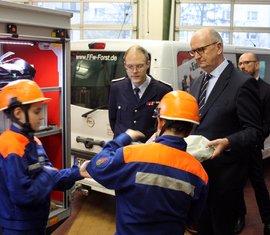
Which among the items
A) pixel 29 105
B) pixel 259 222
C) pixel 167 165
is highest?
pixel 29 105

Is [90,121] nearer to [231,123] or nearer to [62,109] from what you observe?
[62,109]

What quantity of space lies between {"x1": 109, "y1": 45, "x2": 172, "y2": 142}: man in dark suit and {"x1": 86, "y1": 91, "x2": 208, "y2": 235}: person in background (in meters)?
1.32

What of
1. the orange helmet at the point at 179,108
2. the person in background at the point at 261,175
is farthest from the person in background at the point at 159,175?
the person in background at the point at 261,175

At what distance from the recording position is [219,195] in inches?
109

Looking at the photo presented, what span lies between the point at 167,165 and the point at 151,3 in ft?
26.2

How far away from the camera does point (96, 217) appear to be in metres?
4.87

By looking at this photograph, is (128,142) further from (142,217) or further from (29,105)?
(29,105)

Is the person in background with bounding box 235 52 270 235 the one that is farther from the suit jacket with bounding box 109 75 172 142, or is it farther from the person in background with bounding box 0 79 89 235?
the person in background with bounding box 0 79 89 235

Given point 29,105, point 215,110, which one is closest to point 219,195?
point 215,110

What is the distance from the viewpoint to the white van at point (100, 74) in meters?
4.18

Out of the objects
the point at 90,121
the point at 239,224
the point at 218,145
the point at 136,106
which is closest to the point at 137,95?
the point at 136,106

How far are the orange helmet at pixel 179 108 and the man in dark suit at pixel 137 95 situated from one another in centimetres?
132

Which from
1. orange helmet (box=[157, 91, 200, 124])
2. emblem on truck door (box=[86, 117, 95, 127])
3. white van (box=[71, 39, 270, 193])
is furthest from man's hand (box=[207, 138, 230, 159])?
emblem on truck door (box=[86, 117, 95, 127])

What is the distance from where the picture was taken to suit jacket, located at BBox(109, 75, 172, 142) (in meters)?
3.44
